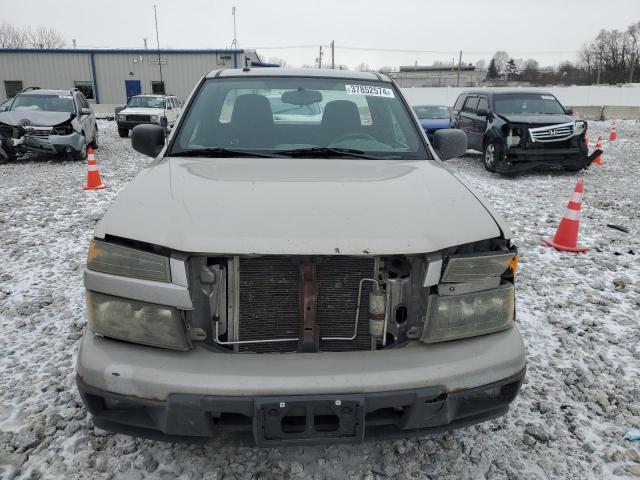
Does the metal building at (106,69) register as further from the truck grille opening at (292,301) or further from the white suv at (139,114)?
the truck grille opening at (292,301)

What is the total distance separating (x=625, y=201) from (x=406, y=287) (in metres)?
7.27

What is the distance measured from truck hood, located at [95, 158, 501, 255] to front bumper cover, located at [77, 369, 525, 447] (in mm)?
529

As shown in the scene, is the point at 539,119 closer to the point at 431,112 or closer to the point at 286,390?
the point at 431,112

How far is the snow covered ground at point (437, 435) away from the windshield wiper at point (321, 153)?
5.24 feet

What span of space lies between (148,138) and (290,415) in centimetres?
238

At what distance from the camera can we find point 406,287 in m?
1.89

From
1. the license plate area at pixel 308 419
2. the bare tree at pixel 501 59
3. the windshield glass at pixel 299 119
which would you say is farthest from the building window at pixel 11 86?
the bare tree at pixel 501 59

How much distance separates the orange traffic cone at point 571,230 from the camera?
512 centimetres

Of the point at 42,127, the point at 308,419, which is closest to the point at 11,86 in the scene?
the point at 42,127

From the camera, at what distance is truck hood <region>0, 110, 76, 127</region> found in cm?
996

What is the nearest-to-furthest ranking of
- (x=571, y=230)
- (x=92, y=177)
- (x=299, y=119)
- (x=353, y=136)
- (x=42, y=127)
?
(x=353, y=136) < (x=299, y=119) < (x=571, y=230) < (x=92, y=177) < (x=42, y=127)

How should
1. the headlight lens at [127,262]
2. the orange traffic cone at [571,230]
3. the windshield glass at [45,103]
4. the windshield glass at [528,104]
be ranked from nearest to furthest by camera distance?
the headlight lens at [127,262] < the orange traffic cone at [571,230] < the windshield glass at [528,104] < the windshield glass at [45,103]

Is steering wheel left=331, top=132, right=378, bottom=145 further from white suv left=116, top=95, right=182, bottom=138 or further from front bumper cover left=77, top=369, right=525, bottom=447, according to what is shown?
white suv left=116, top=95, right=182, bottom=138

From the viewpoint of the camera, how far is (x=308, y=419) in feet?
5.51
